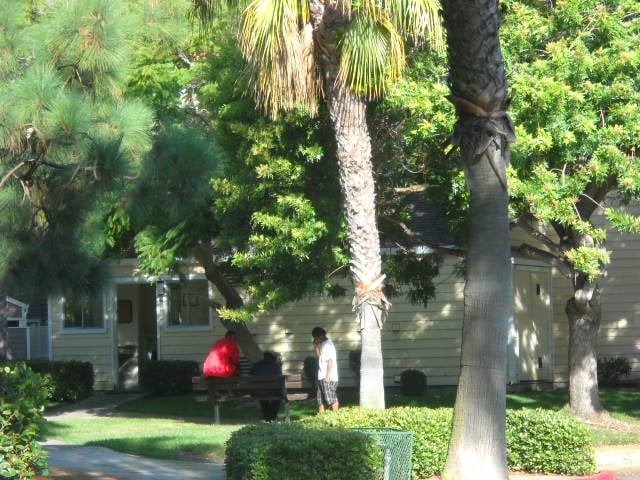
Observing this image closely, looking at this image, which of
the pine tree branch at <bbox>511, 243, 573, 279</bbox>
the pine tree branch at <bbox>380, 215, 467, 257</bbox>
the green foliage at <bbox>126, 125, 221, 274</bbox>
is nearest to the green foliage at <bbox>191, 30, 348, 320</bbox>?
the pine tree branch at <bbox>380, 215, 467, 257</bbox>

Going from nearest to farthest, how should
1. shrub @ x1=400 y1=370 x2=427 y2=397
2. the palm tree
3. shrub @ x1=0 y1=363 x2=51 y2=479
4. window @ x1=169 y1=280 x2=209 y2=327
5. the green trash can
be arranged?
shrub @ x1=0 y1=363 x2=51 y2=479
the green trash can
the palm tree
shrub @ x1=400 y1=370 x2=427 y2=397
window @ x1=169 y1=280 x2=209 y2=327

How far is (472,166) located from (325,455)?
10.2 feet

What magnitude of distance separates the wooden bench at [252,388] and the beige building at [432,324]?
21.0ft

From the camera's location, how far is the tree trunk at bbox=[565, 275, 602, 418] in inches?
688

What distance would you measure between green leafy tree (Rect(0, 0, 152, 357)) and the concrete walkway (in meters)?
2.80

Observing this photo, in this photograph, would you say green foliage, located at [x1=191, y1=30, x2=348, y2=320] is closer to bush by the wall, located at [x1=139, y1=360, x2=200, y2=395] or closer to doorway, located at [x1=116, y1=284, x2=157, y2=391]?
bush by the wall, located at [x1=139, y1=360, x2=200, y2=395]

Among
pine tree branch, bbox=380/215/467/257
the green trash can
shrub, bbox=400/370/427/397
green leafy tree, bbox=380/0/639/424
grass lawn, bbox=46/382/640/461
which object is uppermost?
green leafy tree, bbox=380/0/639/424

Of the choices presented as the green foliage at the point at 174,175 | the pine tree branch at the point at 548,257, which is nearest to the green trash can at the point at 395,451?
the green foliage at the point at 174,175

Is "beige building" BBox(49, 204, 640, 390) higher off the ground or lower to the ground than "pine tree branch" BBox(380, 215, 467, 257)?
lower

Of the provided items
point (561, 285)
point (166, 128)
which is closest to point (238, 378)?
point (166, 128)

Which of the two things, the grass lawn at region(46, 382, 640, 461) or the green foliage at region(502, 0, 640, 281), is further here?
the green foliage at region(502, 0, 640, 281)

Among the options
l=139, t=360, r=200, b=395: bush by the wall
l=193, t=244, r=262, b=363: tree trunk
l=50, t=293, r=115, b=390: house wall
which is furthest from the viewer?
l=50, t=293, r=115, b=390: house wall

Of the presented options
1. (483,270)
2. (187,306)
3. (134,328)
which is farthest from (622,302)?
(483,270)

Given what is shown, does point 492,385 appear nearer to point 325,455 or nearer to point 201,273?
point 325,455
